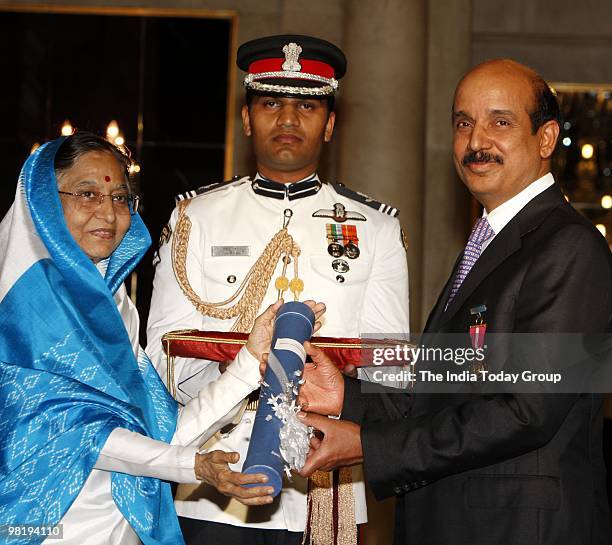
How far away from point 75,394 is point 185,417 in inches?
15.8

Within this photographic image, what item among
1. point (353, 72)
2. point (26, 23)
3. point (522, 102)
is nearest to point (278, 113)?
point (522, 102)

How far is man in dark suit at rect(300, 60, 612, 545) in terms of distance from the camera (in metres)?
2.50

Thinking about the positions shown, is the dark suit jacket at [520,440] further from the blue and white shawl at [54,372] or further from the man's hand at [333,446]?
the blue and white shawl at [54,372]

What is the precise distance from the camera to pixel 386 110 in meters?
6.70

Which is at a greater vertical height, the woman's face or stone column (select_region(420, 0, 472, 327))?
stone column (select_region(420, 0, 472, 327))

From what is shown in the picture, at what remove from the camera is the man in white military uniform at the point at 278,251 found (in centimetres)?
338

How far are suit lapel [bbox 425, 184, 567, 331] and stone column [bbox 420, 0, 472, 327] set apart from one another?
4.36m

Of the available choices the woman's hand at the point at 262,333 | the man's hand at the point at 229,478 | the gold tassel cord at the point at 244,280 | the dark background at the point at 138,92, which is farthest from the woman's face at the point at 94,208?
the dark background at the point at 138,92

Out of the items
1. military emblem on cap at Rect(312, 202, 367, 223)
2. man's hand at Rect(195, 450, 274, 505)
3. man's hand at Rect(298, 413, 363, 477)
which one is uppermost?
military emblem on cap at Rect(312, 202, 367, 223)

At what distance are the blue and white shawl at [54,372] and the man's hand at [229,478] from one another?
26cm

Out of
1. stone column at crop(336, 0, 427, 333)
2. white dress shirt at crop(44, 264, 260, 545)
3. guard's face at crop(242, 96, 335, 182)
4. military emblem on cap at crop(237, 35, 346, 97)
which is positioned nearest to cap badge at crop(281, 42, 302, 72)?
military emblem on cap at crop(237, 35, 346, 97)

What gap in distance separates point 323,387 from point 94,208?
827mm

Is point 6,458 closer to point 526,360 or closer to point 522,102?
point 526,360

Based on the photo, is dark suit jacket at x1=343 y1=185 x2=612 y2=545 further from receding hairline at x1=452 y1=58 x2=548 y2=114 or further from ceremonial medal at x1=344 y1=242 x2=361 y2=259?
ceremonial medal at x1=344 y1=242 x2=361 y2=259
